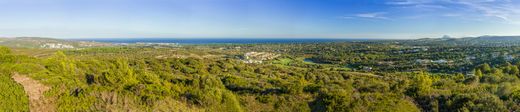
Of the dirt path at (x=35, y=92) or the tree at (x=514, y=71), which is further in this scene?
the tree at (x=514, y=71)

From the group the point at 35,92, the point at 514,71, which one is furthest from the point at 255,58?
the point at 35,92

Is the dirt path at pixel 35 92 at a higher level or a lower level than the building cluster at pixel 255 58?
higher

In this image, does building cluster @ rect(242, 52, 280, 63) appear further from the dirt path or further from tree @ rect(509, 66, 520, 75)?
the dirt path

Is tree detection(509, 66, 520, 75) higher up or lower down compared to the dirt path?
lower down

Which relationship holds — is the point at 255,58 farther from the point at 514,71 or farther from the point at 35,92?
the point at 35,92

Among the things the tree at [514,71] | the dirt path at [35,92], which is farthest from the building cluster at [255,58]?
the dirt path at [35,92]

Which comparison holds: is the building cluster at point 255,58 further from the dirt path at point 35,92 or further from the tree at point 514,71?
the dirt path at point 35,92

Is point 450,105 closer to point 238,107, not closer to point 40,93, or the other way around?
point 238,107

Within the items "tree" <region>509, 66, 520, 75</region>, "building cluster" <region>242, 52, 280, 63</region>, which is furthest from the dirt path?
"building cluster" <region>242, 52, 280, 63</region>
